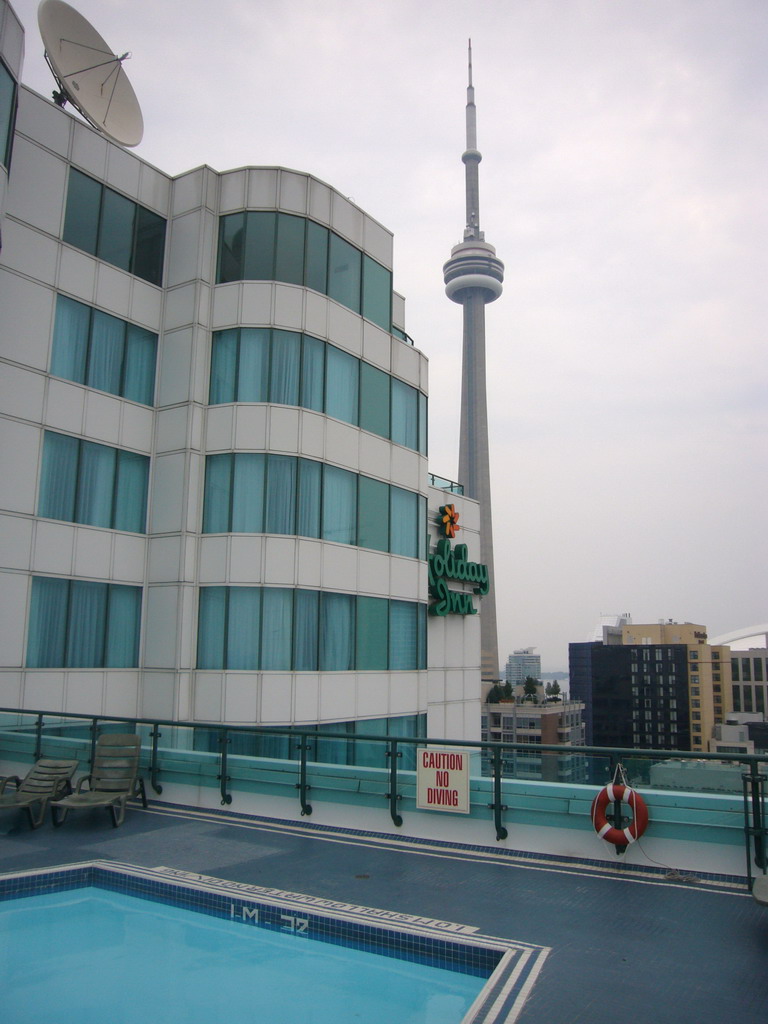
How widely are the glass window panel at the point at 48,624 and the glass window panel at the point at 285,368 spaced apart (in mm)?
7253

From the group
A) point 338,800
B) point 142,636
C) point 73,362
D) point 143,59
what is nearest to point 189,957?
A: point 338,800

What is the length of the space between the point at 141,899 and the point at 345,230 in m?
20.1

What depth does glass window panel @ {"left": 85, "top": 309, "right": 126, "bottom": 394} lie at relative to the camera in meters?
21.0

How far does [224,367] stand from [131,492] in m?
4.17

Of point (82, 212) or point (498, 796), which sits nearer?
point (498, 796)

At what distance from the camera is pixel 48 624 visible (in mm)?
19312

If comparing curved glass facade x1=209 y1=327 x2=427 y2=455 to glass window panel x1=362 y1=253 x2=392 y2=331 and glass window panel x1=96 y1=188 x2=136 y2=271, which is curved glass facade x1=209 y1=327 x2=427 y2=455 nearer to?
glass window panel x1=362 y1=253 x2=392 y2=331

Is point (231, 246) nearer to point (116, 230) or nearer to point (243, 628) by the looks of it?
point (116, 230)

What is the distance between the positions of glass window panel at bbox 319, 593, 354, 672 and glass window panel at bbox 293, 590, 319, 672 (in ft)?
0.88

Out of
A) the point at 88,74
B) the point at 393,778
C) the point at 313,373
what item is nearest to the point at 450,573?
the point at 313,373

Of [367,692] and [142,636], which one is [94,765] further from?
[367,692]

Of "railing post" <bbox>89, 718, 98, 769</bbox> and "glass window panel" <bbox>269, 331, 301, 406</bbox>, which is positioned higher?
"glass window panel" <bbox>269, 331, 301, 406</bbox>

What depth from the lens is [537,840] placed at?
33.4 feet

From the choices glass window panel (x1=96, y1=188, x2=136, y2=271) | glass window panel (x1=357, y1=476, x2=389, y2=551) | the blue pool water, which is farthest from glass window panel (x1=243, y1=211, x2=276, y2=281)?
the blue pool water
